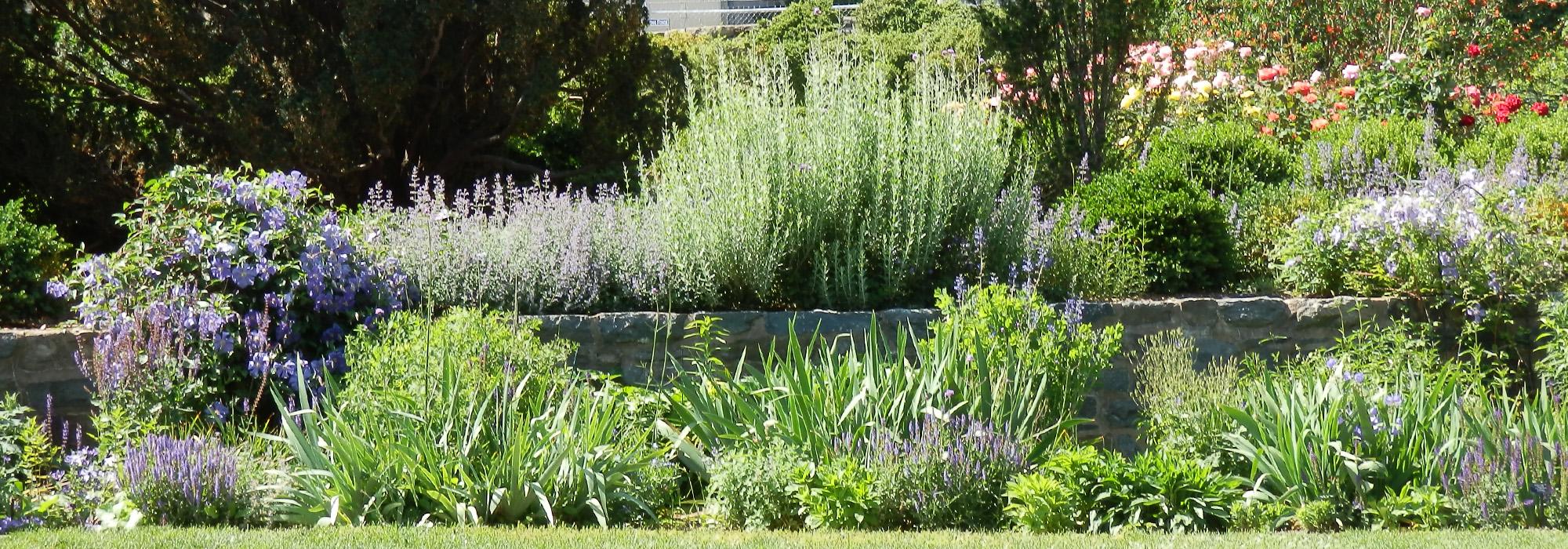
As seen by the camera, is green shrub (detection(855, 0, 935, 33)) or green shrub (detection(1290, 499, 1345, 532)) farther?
green shrub (detection(855, 0, 935, 33))

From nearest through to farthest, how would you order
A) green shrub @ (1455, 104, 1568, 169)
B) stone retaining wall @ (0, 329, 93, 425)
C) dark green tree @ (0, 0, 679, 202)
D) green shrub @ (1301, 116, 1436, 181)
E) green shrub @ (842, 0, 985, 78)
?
1. stone retaining wall @ (0, 329, 93, 425)
2. green shrub @ (1301, 116, 1436, 181)
3. green shrub @ (1455, 104, 1568, 169)
4. dark green tree @ (0, 0, 679, 202)
5. green shrub @ (842, 0, 985, 78)

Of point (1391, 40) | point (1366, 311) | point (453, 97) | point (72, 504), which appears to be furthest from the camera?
point (1391, 40)

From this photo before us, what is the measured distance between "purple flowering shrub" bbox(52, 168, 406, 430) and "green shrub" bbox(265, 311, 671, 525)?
693mm

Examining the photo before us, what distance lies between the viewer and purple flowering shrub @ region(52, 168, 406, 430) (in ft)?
15.8

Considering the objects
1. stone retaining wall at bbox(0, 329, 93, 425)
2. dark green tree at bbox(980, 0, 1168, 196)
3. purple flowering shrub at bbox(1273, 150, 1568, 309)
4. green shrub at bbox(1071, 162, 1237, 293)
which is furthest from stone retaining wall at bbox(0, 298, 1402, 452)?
dark green tree at bbox(980, 0, 1168, 196)

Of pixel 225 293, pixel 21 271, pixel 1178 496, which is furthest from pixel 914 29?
pixel 1178 496

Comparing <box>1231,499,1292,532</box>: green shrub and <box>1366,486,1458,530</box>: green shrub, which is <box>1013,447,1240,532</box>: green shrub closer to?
<box>1231,499,1292,532</box>: green shrub

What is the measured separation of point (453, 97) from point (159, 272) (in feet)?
11.7

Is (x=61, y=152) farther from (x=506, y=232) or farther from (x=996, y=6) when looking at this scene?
(x=996, y=6)

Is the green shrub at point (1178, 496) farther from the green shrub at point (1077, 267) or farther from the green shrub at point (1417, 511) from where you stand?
the green shrub at point (1077, 267)

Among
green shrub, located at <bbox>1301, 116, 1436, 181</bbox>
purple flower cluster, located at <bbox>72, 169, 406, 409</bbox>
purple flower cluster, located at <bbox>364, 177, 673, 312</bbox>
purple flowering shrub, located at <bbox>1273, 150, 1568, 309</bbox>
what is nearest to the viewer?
purple flower cluster, located at <bbox>72, 169, 406, 409</bbox>

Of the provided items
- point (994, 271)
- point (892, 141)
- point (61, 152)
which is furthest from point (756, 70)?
point (61, 152)

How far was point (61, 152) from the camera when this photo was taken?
7578 mm

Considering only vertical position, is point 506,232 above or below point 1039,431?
above
